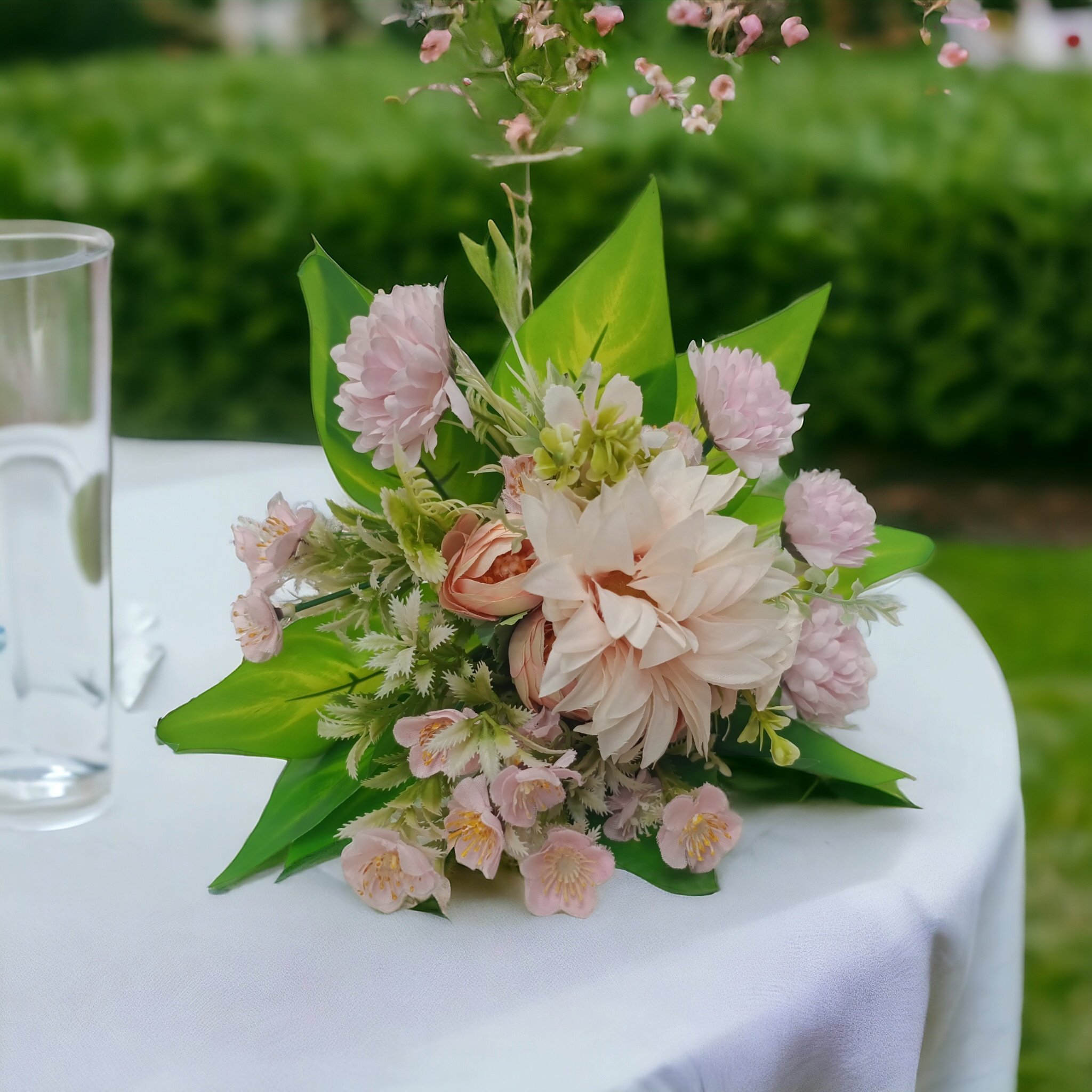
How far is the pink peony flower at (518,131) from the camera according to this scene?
2.91 ft

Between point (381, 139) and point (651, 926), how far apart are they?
3.39 meters

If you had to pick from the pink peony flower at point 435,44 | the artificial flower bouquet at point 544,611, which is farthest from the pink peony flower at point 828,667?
the pink peony flower at point 435,44

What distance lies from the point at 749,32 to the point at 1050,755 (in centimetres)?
238

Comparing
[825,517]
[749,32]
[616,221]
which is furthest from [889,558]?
[616,221]

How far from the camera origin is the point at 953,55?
2.73 ft

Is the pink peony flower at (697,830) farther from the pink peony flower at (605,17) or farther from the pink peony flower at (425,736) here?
the pink peony flower at (605,17)

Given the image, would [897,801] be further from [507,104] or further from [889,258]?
[889,258]

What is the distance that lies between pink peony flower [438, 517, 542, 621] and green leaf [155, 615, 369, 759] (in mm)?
128

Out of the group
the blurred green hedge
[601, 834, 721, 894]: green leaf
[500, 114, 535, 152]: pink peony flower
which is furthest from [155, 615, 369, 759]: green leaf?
the blurred green hedge

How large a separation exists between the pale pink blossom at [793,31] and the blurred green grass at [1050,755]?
5.62 feet

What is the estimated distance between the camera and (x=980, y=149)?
4.00 meters

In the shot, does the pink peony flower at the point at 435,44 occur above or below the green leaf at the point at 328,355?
above

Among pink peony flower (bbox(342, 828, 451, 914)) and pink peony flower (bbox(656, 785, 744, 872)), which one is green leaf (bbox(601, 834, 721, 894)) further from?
pink peony flower (bbox(342, 828, 451, 914))

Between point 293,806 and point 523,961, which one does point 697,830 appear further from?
point 293,806
